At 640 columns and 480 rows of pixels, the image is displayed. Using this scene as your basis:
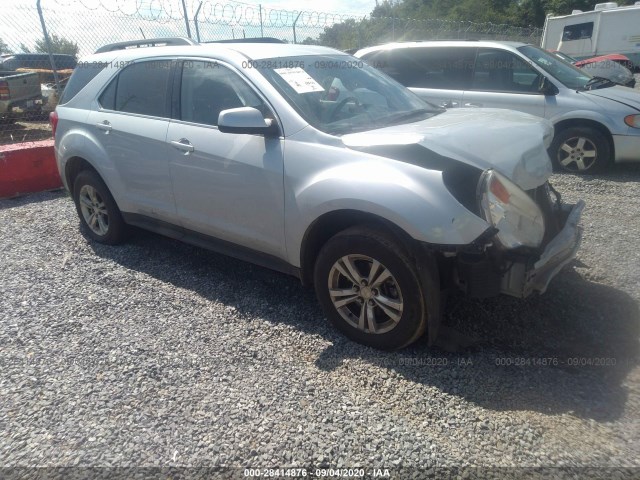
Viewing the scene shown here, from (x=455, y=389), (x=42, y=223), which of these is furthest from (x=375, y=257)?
(x=42, y=223)

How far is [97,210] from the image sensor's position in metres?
4.86

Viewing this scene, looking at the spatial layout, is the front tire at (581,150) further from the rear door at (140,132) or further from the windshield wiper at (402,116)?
the rear door at (140,132)

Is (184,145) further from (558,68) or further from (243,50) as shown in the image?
(558,68)

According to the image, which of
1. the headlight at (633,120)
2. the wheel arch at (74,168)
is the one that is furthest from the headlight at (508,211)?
the headlight at (633,120)

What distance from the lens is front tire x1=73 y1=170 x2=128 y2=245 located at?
15.3 feet

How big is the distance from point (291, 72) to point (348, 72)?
2.02 ft

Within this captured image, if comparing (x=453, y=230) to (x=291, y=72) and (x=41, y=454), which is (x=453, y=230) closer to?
(x=291, y=72)

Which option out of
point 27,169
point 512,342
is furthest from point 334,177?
point 27,169

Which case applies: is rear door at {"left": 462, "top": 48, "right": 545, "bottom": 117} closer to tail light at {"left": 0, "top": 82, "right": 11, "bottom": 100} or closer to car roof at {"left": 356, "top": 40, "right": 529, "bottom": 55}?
car roof at {"left": 356, "top": 40, "right": 529, "bottom": 55}

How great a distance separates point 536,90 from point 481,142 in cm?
454

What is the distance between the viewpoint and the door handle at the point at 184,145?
3.70m

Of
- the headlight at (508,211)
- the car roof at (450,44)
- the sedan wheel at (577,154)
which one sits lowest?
the sedan wheel at (577,154)

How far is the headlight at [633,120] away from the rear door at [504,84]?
100 cm

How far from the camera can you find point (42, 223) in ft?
18.8
